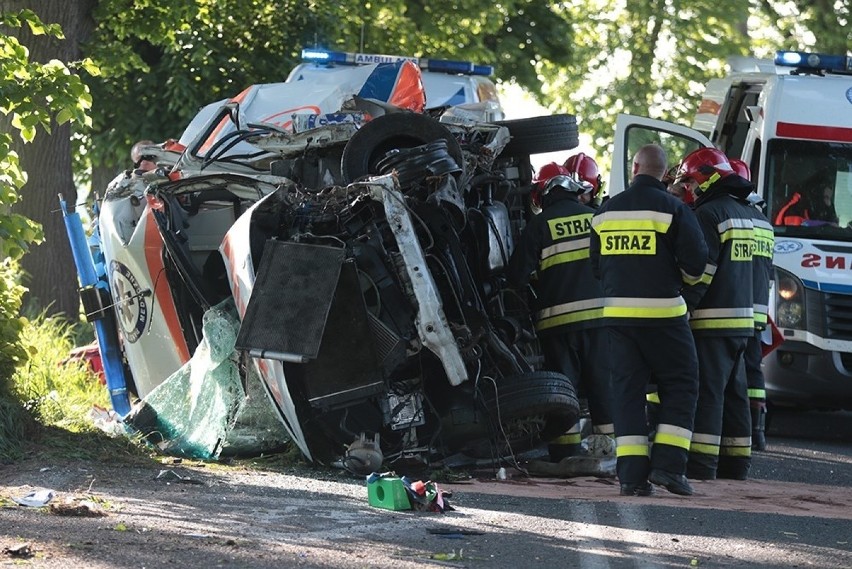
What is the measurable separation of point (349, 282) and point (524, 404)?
1.12 metres

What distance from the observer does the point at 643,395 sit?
8742mm

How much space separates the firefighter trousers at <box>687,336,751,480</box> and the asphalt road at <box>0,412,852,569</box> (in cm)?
17

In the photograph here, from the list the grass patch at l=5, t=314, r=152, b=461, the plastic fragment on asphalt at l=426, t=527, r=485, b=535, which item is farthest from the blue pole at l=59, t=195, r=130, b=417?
the plastic fragment on asphalt at l=426, t=527, r=485, b=535

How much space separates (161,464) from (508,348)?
6.54 feet

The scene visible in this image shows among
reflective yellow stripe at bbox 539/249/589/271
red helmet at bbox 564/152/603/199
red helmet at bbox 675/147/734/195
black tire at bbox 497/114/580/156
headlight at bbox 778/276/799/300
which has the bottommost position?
headlight at bbox 778/276/799/300

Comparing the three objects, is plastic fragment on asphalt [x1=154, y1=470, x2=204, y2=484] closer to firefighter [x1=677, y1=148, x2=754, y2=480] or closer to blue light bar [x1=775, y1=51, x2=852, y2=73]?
firefighter [x1=677, y1=148, x2=754, y2=480]

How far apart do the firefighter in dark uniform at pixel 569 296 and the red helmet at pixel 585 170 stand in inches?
28.3

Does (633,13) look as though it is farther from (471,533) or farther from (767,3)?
(471,533)

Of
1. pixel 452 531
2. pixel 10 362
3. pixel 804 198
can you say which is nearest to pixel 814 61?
pixel 804 198

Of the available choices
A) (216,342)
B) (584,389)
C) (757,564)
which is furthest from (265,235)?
(757,564)

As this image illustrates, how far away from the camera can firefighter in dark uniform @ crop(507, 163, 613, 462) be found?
9.84 meters

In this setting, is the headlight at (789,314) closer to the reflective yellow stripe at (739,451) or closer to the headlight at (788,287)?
the headlight at (788,287)

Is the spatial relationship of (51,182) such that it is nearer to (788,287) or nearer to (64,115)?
(64,115)

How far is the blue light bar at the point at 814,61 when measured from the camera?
1370 cm
